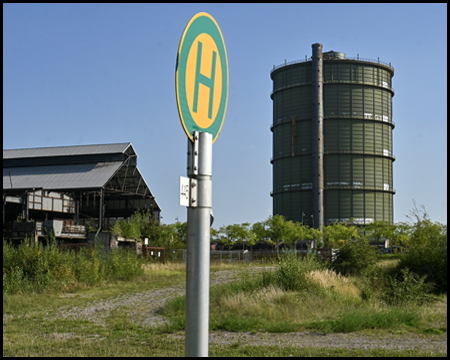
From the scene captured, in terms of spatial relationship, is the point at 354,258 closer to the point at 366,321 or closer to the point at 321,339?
the point at 366,321

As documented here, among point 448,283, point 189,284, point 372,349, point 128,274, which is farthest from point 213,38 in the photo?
point 128,274

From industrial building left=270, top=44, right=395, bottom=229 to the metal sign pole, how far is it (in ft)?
264

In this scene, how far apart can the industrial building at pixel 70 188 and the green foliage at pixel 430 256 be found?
87.2 feet

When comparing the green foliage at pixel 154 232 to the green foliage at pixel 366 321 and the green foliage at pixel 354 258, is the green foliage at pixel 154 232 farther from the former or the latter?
the green foliage at pixel 366 321

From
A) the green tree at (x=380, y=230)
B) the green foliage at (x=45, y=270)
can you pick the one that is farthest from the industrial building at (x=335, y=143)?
the green foliage at (x=45, y=270)

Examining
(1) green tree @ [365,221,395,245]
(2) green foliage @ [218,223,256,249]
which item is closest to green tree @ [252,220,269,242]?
(2) green foliage @ [218,223,256,249]

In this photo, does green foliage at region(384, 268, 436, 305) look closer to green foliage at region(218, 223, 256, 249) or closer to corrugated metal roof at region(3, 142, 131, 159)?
corrugated metal roof at region(3, 142, 131, 159)

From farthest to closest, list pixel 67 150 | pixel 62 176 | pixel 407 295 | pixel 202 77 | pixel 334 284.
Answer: pixel 67 150 < pixel 62 176 < pixel 334 284 < pixel 407 295 < pixel 202 77

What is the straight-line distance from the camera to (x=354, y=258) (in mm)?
25906

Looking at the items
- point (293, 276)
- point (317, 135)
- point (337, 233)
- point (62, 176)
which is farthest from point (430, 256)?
point (317, 135)

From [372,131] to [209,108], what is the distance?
8636cm

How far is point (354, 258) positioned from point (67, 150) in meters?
42.3

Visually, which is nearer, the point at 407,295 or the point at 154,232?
the point at 407,295

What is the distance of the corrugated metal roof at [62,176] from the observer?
5111 cm
